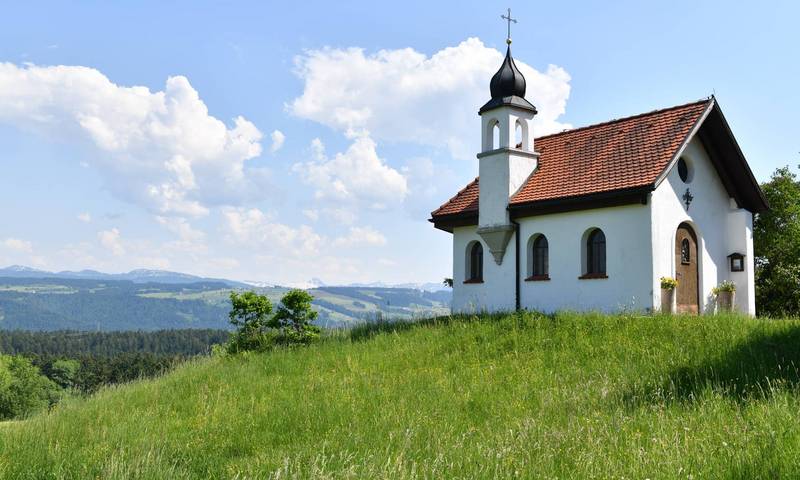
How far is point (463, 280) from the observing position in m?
24.2

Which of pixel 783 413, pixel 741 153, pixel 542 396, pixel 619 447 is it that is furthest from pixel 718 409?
pixel 741 153

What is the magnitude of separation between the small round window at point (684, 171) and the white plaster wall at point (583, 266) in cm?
281

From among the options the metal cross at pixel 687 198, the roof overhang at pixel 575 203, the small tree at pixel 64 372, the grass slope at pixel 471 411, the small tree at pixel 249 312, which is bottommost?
the small tree at pixel 64 372

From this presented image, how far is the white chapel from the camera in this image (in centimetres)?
1917

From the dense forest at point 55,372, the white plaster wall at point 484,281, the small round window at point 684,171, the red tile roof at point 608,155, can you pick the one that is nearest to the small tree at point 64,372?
the dense forest at point 55,372

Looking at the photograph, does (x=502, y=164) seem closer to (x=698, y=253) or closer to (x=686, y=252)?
(x=686, y=252)

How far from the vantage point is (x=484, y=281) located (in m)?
23.1

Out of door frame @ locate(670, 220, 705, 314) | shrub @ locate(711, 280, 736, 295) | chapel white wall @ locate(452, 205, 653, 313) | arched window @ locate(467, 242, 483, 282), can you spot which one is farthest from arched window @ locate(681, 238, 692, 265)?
arched window @ locate(467, 242, 483, 282)

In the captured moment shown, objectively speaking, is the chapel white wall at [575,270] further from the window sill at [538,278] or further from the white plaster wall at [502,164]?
the white plaster wall at [502,164]

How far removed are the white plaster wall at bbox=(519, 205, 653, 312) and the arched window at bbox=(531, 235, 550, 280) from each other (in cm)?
25

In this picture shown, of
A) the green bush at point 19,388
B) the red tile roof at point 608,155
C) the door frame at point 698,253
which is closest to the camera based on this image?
the red tile roof at point 608,155

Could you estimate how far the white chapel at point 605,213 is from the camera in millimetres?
19172

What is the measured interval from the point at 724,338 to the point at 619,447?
7.20 meters

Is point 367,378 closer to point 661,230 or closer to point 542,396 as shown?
point 542,396
